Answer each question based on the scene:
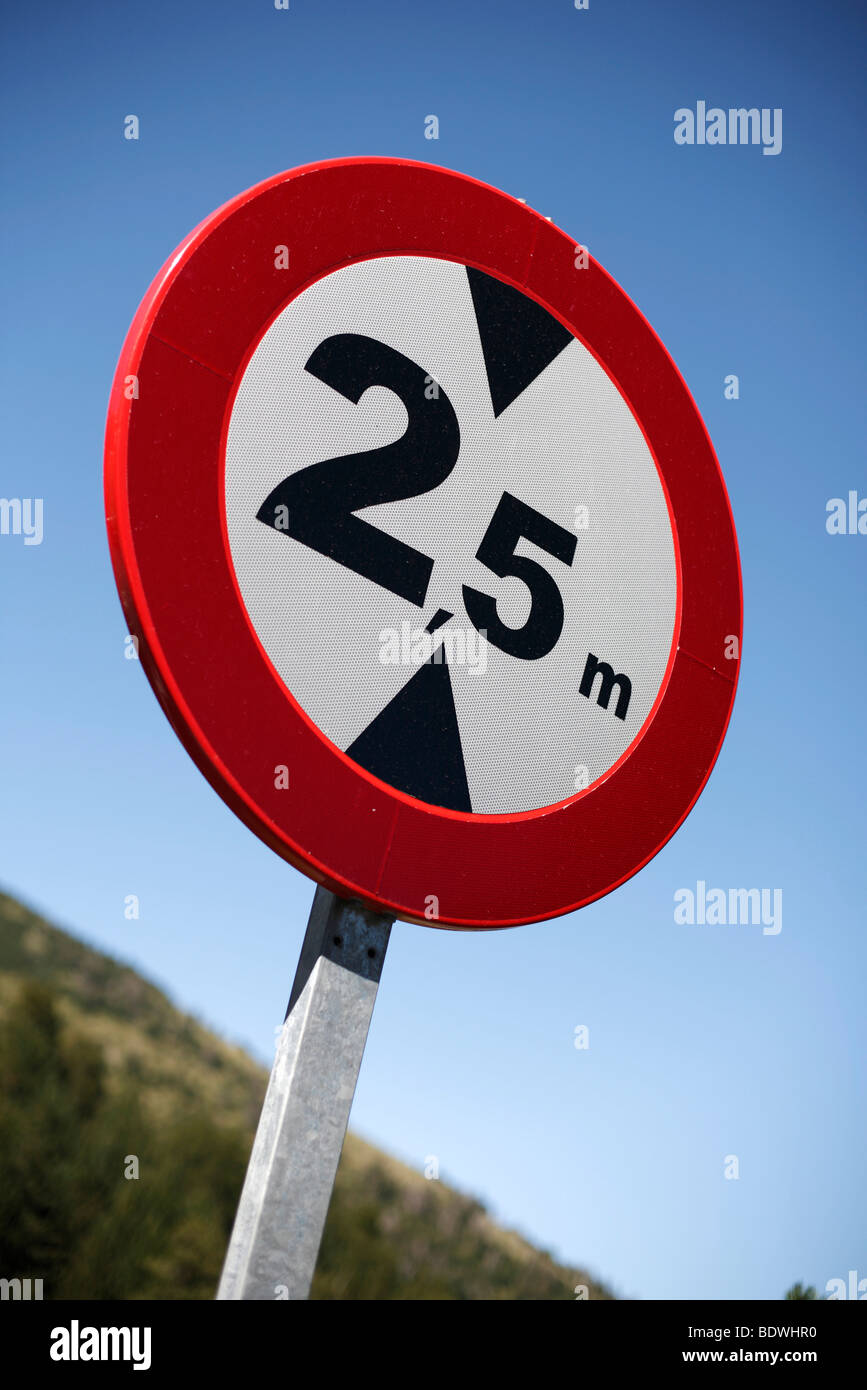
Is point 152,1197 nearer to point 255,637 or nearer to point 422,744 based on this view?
point 422,744

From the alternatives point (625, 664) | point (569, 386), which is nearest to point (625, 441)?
point (569, 386)

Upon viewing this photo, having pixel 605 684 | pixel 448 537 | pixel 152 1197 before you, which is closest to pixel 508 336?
pixel 448 537

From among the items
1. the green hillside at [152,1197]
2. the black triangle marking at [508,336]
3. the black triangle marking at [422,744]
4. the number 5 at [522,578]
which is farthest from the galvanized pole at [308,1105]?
the green hillside at [152,1197]

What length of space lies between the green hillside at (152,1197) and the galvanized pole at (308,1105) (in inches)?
155

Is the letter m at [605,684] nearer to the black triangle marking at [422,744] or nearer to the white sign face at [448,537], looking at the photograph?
the white sign face at [448,537]

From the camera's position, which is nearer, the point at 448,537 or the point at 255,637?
the point at 255,637

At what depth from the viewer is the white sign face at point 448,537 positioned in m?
1.93

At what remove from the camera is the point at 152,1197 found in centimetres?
764

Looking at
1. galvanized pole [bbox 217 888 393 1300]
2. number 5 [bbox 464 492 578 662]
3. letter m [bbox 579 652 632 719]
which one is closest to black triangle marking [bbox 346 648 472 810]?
number 5 [bbox 464 492 578 662]

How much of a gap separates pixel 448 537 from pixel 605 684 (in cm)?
51

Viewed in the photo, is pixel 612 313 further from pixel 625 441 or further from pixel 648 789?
pixel 648 789
